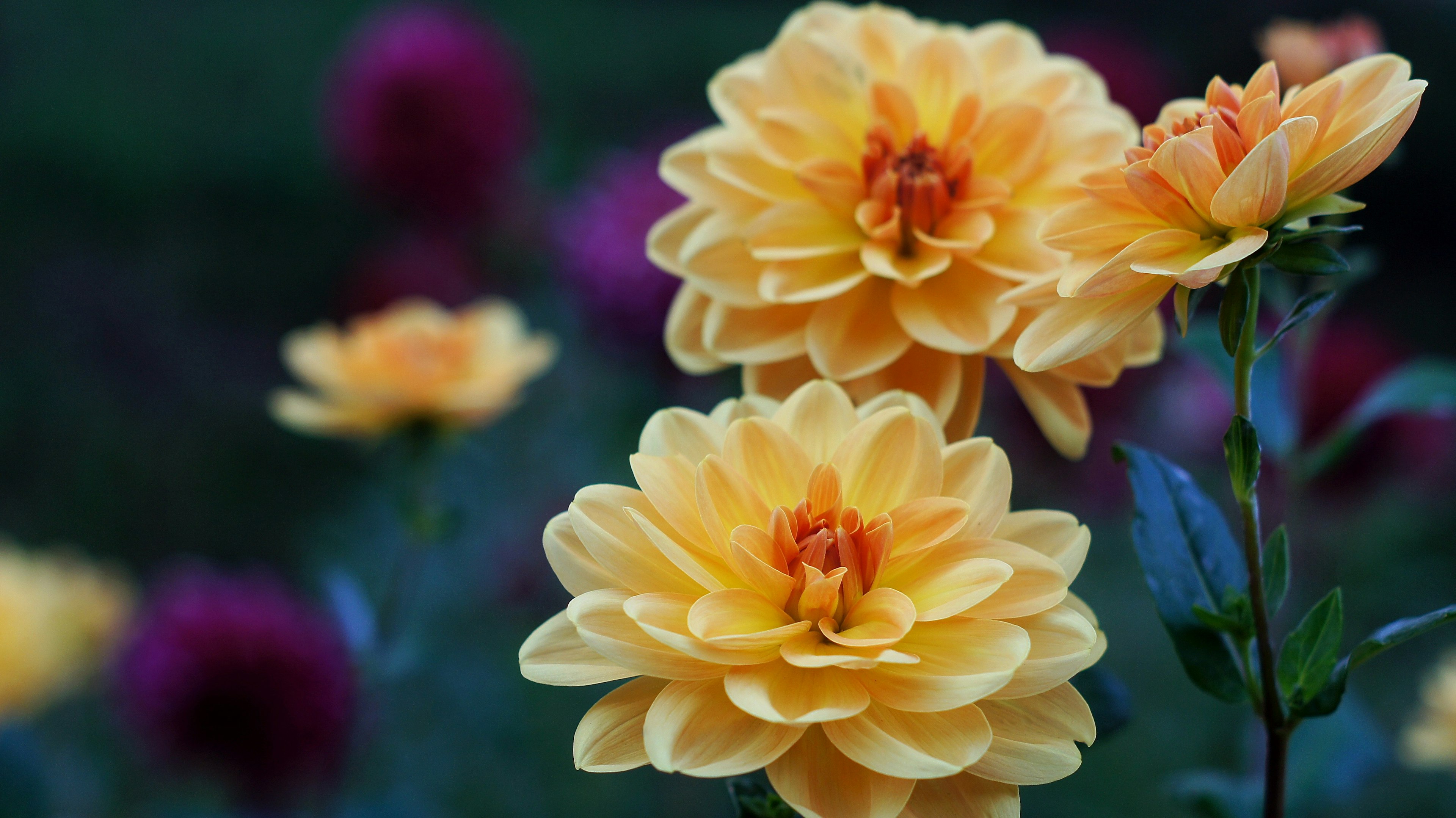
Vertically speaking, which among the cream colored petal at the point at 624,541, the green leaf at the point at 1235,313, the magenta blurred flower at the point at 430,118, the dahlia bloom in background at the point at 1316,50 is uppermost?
the magenta blurred flower at the point at 430,118

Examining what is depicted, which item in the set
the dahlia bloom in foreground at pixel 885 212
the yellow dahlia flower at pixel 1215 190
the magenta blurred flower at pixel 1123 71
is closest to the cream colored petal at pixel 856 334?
the dahlia bloom in foreground at pixel 885 212

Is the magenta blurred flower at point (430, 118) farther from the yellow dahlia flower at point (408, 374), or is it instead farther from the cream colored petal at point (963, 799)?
the cream colored petal at point (963, 799)

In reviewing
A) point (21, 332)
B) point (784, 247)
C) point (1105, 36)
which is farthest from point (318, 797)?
point (21, 332)

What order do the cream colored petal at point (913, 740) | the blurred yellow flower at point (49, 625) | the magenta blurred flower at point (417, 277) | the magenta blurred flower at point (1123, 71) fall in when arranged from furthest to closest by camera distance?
the magenta blurred flower at point (417, 277) < the magenta blurred flower at point (1123, 71) < the blurred yellow flower at point (49, 625) < the cream colored petal at point (913, 740)

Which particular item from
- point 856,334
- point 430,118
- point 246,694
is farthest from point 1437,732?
point 430,118

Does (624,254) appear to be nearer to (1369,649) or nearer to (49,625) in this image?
(49,625)

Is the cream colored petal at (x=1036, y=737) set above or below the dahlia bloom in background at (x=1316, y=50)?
below

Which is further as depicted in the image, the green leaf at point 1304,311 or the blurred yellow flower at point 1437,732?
the blurred yellow flower at point 1437,732

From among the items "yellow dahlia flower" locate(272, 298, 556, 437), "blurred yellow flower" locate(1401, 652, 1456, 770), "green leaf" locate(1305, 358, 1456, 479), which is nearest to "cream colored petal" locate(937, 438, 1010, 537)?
"green leaf" locate(1305, 358, 1456, 479)

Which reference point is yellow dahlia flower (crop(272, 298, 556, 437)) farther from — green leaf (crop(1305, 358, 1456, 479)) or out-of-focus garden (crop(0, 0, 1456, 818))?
green leaf (crop(1305, 358, 1456, 479))
